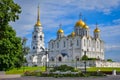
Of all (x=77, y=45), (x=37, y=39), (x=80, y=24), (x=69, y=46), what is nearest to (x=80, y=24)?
(x=80, y=24)

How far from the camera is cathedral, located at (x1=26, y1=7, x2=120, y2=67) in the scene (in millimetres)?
119375

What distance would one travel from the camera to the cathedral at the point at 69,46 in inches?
4700

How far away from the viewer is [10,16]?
28.7m

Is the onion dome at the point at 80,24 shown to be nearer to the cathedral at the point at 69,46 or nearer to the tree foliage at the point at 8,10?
the cathedral at the point at 69,46

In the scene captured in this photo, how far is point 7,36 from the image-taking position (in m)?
29.3

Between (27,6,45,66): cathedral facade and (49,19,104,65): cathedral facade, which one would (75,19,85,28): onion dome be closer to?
(49,19,104,65): cathedral facade

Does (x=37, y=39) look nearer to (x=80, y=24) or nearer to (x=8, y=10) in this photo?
(x=80, y=24)

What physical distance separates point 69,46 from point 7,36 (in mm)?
95191

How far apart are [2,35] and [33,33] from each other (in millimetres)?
107187

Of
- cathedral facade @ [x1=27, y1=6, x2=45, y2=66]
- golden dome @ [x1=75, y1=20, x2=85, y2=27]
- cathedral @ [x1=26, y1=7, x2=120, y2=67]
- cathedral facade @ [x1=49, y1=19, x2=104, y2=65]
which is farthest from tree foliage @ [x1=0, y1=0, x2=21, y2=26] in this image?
cathedral facade @ [x1=27, y1=6, x2=45, y2=66]

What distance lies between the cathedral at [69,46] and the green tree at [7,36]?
78.2 meters

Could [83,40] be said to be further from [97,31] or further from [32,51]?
[32,51]

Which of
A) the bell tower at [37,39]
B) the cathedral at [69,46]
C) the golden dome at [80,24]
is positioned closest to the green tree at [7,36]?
the cathedral at [69,46]

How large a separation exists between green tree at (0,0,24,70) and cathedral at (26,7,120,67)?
78.2m
